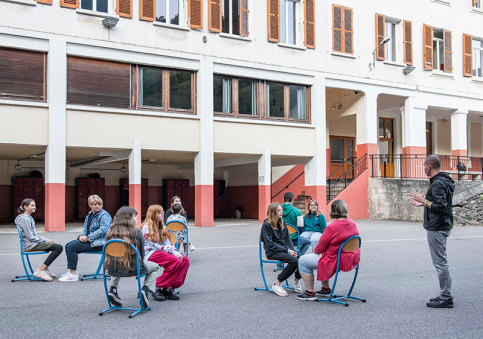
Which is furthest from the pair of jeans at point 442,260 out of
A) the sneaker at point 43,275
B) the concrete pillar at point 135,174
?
the concrete pillar at point 135,174

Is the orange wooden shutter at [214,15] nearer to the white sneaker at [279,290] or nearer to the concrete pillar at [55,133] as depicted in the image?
the concrete pillar at [55,133]

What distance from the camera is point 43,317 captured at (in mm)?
6230

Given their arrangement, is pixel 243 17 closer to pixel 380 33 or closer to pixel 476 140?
pixel 380 33

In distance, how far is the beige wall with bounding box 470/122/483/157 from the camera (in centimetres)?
3247

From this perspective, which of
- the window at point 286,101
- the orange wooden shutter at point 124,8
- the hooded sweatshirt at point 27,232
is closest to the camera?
the hooded sweatshirt at point 27,232

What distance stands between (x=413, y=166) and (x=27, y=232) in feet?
68.6

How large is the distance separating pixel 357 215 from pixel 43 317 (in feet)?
64.5

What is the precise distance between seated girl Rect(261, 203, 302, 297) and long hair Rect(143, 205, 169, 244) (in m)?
1.43

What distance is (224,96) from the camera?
69.7ft

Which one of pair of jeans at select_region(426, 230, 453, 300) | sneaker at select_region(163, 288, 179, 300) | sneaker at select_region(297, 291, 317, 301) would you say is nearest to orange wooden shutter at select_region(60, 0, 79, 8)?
sneaker at select_region(163, 288, 179, 300)

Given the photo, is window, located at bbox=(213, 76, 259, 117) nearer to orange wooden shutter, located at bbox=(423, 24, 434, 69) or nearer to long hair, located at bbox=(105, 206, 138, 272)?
orange wooden shutter, located at bbox=(423, 24, 434, 69)

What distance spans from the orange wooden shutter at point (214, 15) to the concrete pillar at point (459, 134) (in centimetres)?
1470

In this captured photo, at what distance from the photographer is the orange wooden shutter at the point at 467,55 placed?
28234 mm

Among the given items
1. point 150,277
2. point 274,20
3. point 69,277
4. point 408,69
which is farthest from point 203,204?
point 150,277
